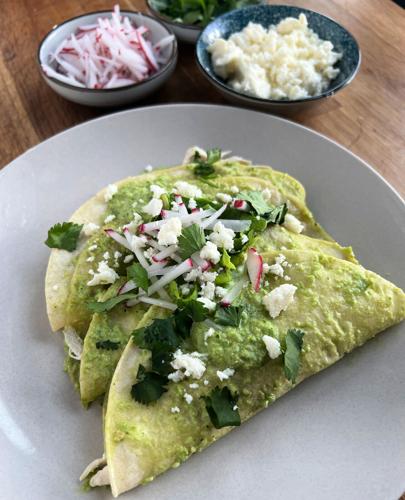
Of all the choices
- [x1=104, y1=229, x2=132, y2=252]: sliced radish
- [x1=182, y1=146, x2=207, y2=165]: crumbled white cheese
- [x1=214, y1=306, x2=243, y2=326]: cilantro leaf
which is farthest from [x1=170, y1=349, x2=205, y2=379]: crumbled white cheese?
[x1=182, y1=146, x2=207, y2=165]: crumbled white cheese

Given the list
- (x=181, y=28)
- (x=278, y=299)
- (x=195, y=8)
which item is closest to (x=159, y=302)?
(x=278, y=299)

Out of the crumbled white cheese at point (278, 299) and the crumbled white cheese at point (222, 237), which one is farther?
the crumbled white cheese at point (222, 237)

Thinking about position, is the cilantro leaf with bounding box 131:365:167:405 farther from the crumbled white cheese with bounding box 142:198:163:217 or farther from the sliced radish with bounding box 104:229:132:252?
the crumbled white cheese with bounding box 142:198:163:217

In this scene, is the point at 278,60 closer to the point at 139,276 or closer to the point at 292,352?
the point at 139,276

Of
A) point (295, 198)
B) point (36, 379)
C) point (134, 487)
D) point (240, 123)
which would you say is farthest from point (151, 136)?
point (134, 487)

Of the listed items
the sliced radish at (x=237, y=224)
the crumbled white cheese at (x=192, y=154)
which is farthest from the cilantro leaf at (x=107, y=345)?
the crumbled white cheese at (x=192, y=154)

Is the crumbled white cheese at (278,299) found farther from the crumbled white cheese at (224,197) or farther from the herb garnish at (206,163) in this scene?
the herb garnish at (206,163)
